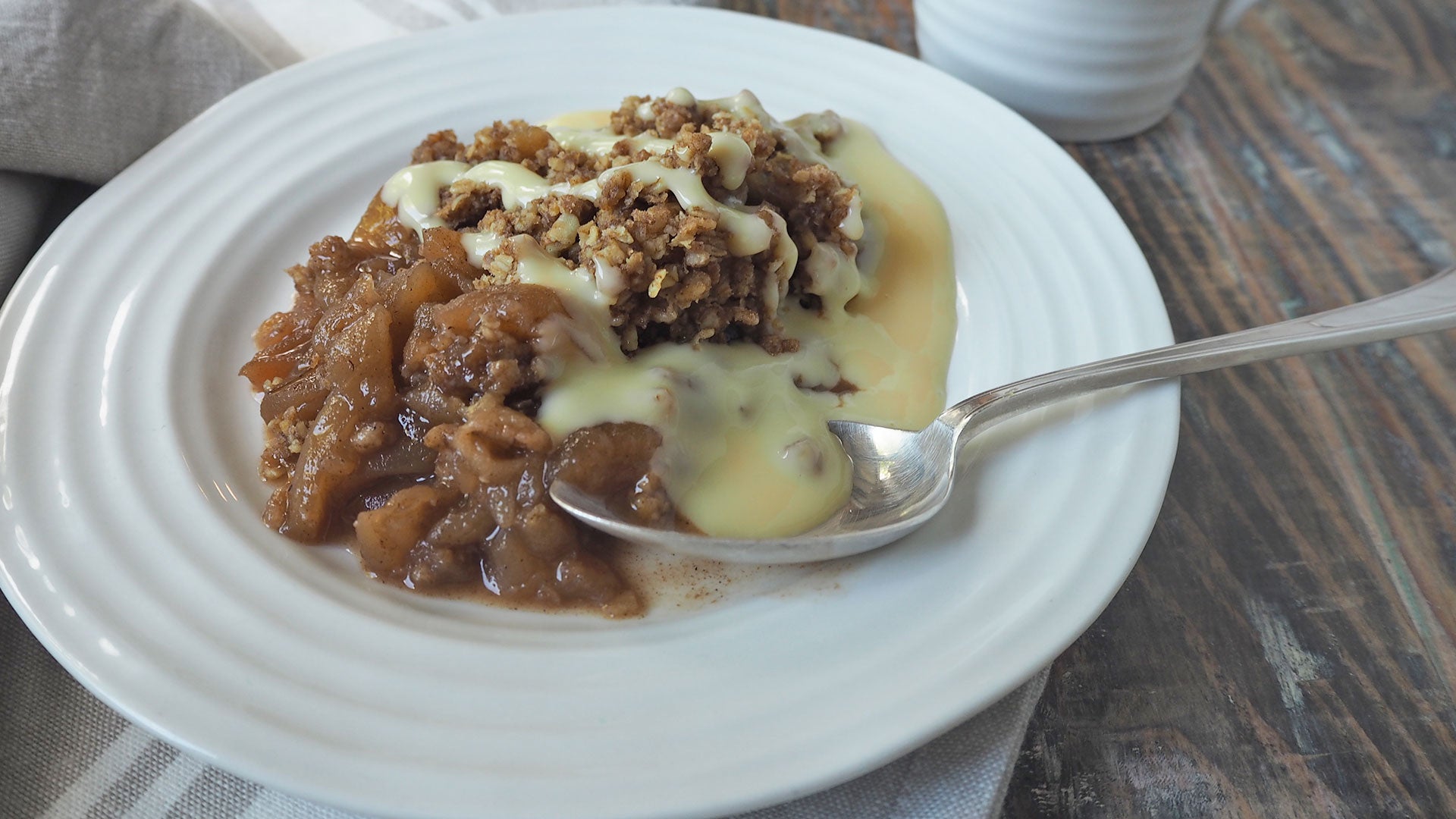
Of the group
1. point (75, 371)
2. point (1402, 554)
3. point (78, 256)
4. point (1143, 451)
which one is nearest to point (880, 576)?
point (1143, 451)

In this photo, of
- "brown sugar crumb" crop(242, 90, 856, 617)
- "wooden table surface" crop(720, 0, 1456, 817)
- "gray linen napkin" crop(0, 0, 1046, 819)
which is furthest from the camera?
"brown sugar crumb" crop(242, 90, 856, 617)

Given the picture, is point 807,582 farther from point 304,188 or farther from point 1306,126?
point 1306,126

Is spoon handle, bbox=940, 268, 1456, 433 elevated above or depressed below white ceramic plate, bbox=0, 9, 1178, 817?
above

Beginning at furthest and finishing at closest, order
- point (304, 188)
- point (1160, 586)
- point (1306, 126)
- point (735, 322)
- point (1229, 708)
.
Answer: point (1306, 126) < point (304, 188) < point (735, 322) < point (1160, 586) < point (1229, 708)

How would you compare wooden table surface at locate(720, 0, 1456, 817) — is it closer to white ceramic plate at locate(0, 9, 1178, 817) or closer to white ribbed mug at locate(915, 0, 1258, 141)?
white ribbed mug at locate(915, 0, 1258, 141)

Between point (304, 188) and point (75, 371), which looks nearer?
point (75, 371)

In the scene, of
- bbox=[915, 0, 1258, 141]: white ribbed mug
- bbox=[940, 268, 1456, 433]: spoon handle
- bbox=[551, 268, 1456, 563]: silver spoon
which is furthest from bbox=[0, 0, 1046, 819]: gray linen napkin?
bbox=[915, 0, 1258, 141]: white ribbed mug

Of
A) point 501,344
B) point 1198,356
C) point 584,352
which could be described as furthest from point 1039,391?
point 501,344

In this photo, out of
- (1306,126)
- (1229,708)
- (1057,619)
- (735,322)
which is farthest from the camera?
(1306,126)
